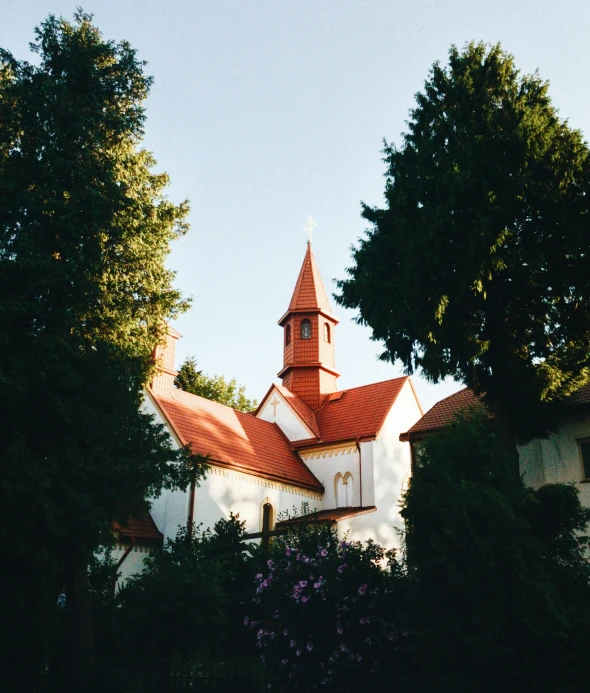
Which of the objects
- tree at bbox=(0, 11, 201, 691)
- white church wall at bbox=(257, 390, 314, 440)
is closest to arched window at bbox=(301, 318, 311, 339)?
white church wall at bbox=(257, 390, 314, 440)

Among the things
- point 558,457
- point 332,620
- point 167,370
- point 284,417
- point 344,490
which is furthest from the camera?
point 284,417

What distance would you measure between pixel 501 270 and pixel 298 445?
52.2 feet

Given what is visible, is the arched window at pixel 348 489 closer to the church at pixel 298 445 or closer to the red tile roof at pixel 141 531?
the church at pixel 298 445

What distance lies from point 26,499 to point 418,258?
8.56 metres

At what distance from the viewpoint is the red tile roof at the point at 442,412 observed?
1830cm

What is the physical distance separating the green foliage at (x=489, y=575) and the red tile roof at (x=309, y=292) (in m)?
20.9

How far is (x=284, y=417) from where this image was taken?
28672 millimetres

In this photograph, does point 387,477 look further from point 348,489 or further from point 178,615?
point 178,615

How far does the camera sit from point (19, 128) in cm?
1357

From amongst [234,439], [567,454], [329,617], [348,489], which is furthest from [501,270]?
[348,489]

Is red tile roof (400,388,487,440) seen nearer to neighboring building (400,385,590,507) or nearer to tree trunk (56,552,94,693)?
neighboring building (400,385,590,507)

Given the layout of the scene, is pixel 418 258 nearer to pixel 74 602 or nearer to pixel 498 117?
pixel 498 117

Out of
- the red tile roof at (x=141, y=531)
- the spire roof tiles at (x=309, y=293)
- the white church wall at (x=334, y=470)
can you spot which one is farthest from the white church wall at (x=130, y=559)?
the spire roof tiles at (x=309, y=293)

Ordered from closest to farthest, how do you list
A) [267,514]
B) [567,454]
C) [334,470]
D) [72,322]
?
1. [72,322]
2. [567,454]
3. [267,514]
4. [334,470]
